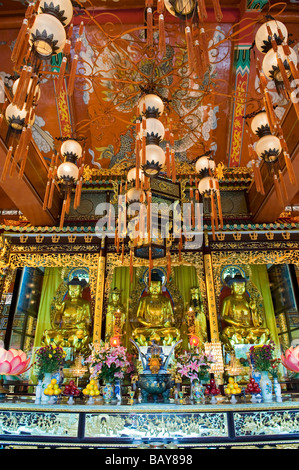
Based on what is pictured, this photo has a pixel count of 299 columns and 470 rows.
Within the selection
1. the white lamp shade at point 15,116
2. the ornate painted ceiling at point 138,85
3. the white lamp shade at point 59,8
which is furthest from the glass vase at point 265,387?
the white lamp shade at point 59,8

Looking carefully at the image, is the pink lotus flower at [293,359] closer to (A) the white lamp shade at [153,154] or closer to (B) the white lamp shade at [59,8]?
(A) the white lamp shade at [153,154]

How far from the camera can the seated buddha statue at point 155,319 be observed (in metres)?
5.52

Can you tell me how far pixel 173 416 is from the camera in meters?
3.14

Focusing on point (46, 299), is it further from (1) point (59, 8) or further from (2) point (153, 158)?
(1) point (59, 8)

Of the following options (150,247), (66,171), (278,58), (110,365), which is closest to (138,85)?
(66,171)

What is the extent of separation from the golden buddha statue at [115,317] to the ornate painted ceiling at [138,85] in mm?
2595

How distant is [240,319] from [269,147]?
11.8 feet

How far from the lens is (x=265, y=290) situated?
20.5 ft

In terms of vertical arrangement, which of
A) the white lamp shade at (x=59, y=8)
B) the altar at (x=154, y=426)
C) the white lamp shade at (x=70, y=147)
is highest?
the white lamp shade at (x=70, y=147)

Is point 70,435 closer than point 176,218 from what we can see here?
Yes

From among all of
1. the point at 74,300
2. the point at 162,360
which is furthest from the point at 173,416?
the point at 74,300
